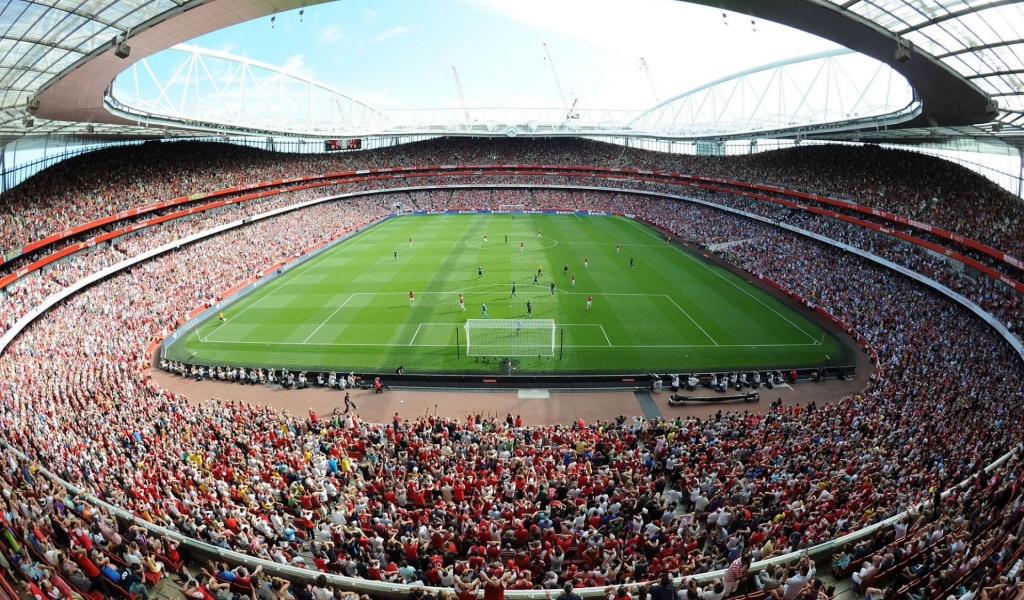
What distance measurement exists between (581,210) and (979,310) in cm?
5229

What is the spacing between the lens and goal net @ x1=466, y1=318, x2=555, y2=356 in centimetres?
2988

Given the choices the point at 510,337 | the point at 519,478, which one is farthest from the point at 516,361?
the point at 519,478

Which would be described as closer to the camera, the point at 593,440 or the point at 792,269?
the point at 593,440

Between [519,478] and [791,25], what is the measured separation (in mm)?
17034

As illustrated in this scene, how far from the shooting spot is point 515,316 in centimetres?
3494

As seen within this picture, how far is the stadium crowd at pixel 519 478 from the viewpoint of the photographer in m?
10.6

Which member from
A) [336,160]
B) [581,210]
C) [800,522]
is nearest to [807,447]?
[800,522]

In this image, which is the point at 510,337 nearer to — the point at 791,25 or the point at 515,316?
the point at 515,316

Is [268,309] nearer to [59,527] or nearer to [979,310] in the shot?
[59,527]

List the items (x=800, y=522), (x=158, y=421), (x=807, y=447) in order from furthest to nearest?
(x=158, y=421) < (x=807, y=447) < (x=800, y=522)

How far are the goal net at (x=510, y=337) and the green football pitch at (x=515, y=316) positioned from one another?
13 cm

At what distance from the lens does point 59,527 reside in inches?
414

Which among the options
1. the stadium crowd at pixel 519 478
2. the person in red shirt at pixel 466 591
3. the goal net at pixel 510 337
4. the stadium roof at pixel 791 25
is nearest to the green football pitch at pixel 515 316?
the goal net at pixel 510 337

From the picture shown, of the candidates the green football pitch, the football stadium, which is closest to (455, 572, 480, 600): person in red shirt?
the football stadium
